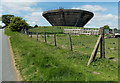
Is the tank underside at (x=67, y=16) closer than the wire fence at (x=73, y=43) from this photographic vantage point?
No

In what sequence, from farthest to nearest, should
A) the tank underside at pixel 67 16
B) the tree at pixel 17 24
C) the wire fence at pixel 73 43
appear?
the tank underside at pixel 67 16 → the tree at pixel 17 24 → the wire fence at pixel 73 43

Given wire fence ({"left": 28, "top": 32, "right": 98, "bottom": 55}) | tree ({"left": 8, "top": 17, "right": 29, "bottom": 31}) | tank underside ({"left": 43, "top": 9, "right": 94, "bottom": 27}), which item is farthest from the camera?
tank underside ({"left": 43, "top": 9, "right": 94, "bottom": 27})

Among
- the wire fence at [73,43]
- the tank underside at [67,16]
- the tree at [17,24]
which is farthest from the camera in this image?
the tank underside at [67,16]

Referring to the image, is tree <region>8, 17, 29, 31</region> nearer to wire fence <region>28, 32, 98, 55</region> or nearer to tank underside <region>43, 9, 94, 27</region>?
tank underside <region>43, 9, 94, 27</region>

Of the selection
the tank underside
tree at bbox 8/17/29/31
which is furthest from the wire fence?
the tank underside

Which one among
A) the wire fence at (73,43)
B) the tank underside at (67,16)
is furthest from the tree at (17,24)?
the wire fence at (73,43)

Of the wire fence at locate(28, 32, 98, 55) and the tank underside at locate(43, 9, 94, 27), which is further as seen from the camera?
the tank underside at locate(43, 9, 94, 27)

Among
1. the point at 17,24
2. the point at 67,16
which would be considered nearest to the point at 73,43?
the point at 17,24

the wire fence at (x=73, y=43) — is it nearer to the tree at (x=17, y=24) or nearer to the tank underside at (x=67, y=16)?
the tree at (x=17, y=24)

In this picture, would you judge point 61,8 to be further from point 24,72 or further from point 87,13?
point 24,72

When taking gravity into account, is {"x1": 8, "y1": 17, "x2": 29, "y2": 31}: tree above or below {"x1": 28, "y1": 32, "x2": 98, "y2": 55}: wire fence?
above

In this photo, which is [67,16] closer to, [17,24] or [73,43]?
[17,24]

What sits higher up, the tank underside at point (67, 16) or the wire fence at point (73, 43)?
the tank underside at point (67, 16)

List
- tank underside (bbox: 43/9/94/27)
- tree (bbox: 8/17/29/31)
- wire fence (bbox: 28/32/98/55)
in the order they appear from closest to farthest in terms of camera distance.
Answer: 1. wire fence (bbox: 28/32/98/55)
2. tree (bbox: 8/17/29/31)
3. tank underside (bbox: 43/9/94/27)
